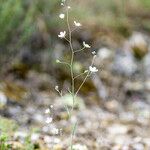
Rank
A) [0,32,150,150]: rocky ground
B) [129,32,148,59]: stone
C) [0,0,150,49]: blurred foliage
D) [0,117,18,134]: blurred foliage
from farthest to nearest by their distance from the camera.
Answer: [129,32,148,59]: stone, [0,0,150,49]: blurred foliage, [0,32,150,150]: rocky ground, [0,117,18,134]: blurred foliage

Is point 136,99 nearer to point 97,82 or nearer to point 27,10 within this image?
point 97,82

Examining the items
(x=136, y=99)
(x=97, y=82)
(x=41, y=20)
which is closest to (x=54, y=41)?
(x=41, y=20)

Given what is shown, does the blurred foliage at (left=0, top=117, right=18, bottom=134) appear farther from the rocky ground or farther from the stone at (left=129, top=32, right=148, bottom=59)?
the stone at (left=129, top=32, right=148, bottom=59)

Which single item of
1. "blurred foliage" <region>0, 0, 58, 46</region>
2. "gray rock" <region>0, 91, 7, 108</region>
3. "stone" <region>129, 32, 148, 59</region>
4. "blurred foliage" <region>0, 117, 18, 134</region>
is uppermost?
"stone" <region>129, 32, 148, 59</region>

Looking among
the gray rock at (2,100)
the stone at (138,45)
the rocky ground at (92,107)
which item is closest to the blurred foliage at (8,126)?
the rocky ground at (92,107)

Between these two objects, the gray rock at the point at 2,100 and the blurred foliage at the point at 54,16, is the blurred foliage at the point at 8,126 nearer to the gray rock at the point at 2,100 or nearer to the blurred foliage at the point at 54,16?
the gray rock at the point at 2,100

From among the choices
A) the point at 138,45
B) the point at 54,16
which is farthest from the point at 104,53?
the point at 54,16

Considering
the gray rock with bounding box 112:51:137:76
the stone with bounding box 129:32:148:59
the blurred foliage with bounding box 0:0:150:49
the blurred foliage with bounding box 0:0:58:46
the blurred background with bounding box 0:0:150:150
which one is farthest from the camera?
the stone with bounding box 129:32:148:59

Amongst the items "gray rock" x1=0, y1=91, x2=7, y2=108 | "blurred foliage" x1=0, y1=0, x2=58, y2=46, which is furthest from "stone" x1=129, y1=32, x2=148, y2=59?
"gray rock" x1=0, y1=91, x2=7, y2=108

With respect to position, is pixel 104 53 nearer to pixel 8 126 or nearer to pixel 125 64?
pixel 125 64
